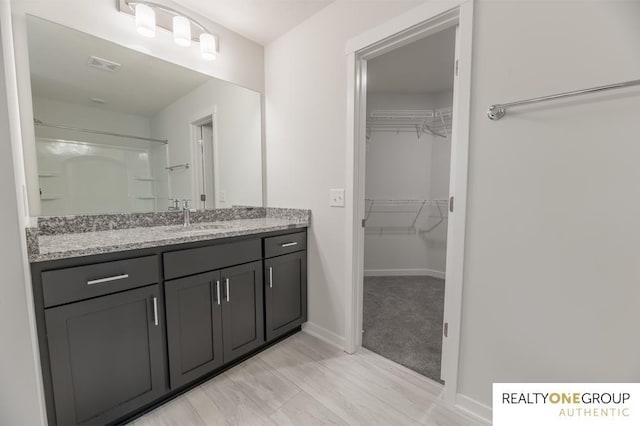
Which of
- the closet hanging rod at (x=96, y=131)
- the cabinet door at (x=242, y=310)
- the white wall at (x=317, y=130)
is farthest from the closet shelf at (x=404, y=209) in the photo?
the closet hanging rod at (x=96, y=131)

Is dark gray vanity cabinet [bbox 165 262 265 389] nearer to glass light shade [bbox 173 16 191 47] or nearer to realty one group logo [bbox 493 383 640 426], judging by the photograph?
realty one group logo [bbox 493 383 640 426]

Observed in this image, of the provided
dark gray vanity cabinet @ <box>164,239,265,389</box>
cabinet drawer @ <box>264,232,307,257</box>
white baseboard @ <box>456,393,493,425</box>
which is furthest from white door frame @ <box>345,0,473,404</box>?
dark gray vanity cabinet @ <box>164,239,265,389</box>

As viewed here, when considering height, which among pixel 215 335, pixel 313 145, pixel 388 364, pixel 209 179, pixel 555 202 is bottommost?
pixel 388 364

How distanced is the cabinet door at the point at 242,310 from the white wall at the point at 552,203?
124 centimetres

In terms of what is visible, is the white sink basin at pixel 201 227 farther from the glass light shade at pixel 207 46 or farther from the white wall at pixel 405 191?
the white wall at pixel 405 191

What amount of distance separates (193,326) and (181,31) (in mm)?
1871

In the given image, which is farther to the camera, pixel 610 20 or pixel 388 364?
pixel 388 364

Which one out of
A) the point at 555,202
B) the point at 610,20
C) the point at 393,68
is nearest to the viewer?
the point at 610,20

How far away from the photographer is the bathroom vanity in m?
1.02

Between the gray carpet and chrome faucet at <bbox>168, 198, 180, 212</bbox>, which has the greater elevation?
chrome faucet at <bbox>168, 198, 180, 212</bbox>

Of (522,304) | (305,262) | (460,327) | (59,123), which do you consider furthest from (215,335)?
(522,304)

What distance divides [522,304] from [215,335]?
160cm

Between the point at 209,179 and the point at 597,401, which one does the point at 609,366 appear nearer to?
the point at 597,401

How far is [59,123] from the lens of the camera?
1.42 meters
